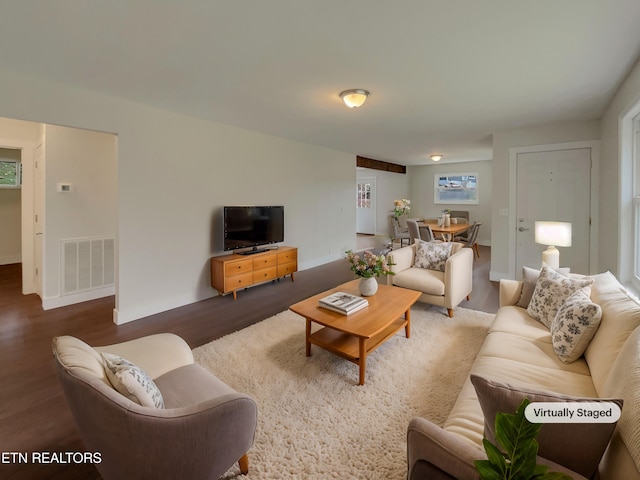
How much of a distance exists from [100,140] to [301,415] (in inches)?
176

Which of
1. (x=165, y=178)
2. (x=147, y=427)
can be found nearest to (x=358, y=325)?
(x=147, y=427)

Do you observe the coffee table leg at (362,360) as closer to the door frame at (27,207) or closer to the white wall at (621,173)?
the white wall at (621,173)

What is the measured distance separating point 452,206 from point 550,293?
293 inches

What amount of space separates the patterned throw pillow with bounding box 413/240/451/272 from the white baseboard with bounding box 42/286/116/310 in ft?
14.2

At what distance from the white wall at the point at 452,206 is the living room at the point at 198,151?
127 inches

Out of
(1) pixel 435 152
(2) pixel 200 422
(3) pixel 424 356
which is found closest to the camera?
(2) pixel 200 422

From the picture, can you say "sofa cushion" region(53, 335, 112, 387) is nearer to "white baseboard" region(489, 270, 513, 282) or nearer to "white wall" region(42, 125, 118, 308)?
"white wall" region(42, 125, 118, 308)

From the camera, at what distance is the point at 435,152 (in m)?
6.96

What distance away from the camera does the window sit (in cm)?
576

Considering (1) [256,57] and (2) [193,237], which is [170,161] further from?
(1) [256,57]

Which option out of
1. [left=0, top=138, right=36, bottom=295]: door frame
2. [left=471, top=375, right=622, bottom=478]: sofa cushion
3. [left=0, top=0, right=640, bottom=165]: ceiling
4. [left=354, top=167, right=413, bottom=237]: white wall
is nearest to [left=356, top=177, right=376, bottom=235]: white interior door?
[left=354, top=167, right=413, bottom=237]: white wall

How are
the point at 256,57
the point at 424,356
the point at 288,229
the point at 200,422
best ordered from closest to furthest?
the point at 200,422 → the point at 256,57 → the point at 424,356 → the point at 288,229

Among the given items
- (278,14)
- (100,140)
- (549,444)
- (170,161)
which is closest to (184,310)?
(170,161)

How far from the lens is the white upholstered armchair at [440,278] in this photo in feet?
11.2
